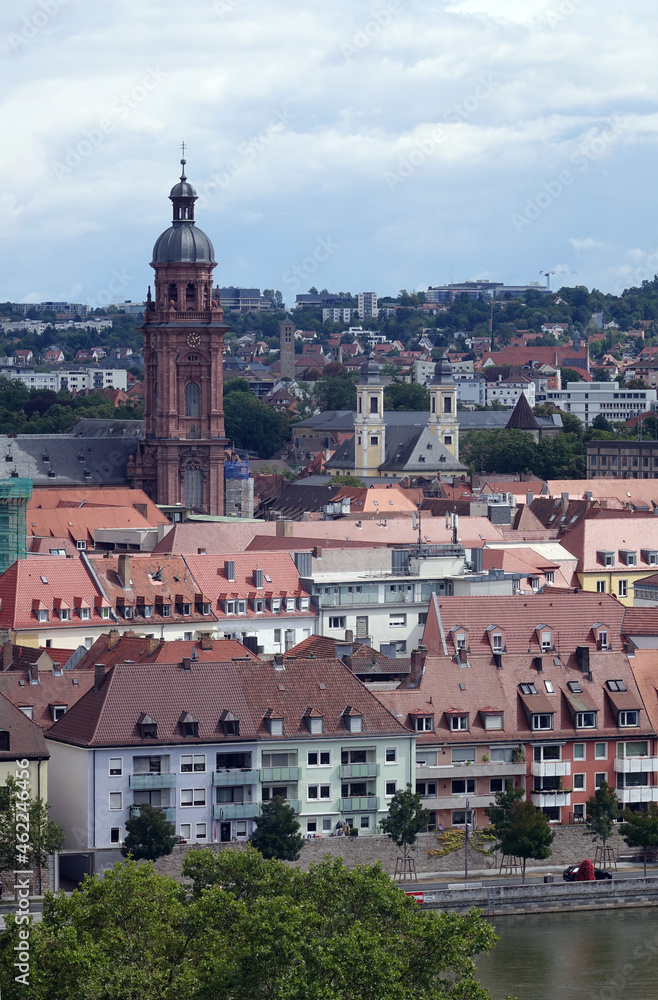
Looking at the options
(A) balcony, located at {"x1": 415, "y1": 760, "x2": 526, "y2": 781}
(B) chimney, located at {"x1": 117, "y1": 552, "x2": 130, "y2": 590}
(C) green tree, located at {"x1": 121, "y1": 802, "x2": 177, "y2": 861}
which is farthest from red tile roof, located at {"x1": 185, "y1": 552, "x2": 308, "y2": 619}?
(C) green tree, located at {"x1": 121, "y1": 802, "x2": 177, "y2": 861}

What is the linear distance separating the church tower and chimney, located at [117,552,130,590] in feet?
182

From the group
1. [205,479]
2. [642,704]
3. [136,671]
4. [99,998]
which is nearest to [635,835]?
[642,704]

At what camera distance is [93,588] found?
9488 cm

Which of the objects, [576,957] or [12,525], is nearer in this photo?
[576,957]

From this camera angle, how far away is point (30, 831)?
6588cm

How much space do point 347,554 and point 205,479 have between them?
55.0m

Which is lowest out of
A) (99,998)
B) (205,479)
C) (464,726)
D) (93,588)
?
(99,998)

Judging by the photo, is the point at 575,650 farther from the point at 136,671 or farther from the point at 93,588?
the point at 93,588

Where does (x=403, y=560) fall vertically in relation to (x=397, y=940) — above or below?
above

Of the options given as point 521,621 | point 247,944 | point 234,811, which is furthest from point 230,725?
point 247,944

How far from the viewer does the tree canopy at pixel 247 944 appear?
4728 cm

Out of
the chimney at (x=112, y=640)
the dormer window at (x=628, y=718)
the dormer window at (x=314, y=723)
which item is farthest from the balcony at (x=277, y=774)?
the chimney at (x=112, y=640)

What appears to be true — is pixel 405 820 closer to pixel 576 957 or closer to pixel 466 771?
pixel 466 771

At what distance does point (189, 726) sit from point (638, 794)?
13.7 meters
